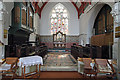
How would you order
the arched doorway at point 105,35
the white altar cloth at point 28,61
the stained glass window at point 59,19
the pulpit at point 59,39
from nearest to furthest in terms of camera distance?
the white altar cloth at point 28,61 < the arched doorway at point 105,35 < the pulpit at point 59,39 < the stained glass window at point 59,19

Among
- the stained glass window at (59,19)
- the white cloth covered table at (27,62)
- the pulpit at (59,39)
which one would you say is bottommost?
the white cloth covered table at (27,62)

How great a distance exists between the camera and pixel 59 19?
1567cm

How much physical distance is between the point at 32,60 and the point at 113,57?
398 centimetres

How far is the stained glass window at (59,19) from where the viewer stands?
610 inches

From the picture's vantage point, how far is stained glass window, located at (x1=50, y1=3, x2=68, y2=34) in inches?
610

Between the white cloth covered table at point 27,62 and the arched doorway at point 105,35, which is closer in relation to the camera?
the white cloth covered table at point 27,62

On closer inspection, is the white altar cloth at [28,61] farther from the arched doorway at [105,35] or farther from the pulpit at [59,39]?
the pulpit at [59,39]

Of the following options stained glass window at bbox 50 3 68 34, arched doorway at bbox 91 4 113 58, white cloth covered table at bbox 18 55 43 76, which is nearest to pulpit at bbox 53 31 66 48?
stained glass window at bbox 50 3 68 34

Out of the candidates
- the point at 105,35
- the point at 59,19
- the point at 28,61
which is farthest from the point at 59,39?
the point at 28,61

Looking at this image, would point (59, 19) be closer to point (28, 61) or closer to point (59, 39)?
point (59, 39)

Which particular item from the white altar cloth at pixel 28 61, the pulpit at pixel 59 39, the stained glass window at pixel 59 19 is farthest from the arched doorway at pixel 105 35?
the stained glass window at pixel 59 19

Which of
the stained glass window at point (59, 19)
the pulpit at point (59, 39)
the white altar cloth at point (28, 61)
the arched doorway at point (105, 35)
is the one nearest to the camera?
the white altar cloth at point (28, 61)

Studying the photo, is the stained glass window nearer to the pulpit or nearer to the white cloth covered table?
the pulpit

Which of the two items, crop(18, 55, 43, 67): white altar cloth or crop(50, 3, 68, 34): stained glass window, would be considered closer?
crop(18, 55, 43, 67): white altar cloth
